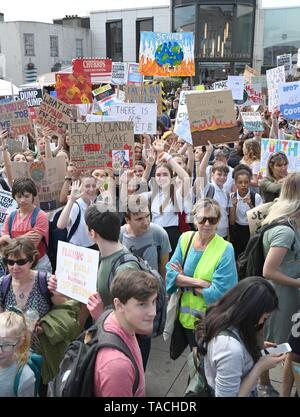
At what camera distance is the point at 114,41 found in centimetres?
4297

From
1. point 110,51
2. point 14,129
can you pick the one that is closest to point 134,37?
point 110,51

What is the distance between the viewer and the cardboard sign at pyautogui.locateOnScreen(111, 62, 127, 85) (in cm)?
1131

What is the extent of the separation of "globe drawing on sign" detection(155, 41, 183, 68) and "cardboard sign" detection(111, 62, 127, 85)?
4.27 ft

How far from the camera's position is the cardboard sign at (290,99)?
6.50 m

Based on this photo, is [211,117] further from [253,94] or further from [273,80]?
[253,94]

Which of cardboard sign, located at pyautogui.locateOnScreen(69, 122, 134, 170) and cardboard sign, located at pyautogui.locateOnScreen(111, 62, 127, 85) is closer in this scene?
cardboard sign, located at pyautogui.locateOnScreen(69, 122, 134, 170)

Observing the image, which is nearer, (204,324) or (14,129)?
(204,324)

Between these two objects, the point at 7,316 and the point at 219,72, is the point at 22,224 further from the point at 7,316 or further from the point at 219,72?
the point at 219,72

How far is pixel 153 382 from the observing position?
3.31 m

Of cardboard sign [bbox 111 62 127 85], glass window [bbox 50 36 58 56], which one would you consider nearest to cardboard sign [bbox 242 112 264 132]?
cardboard sign [bbox 111 62 127 85]

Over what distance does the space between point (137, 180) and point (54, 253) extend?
1357 millimetres

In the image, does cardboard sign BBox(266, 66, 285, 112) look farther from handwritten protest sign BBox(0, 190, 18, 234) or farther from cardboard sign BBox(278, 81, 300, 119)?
handwritten protest sign BBox(0, 190, 18, 234)

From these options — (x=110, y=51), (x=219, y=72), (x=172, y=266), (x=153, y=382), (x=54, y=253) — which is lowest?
(x=153, y=382)

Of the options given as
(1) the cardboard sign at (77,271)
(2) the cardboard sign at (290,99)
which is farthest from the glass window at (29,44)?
(1) the cardboard sign at (77,271)
